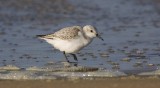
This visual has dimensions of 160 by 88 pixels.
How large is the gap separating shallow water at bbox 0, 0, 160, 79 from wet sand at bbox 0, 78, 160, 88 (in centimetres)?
50

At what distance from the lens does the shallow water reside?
37.3ft

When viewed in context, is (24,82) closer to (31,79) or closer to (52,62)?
(31,79)

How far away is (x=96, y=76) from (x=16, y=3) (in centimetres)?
1119

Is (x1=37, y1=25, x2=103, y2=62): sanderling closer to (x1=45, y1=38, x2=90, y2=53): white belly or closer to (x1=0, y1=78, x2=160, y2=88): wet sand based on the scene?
(x1=45, y1=38, x2=90, y2=53): white belly

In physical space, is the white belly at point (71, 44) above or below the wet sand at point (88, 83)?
above

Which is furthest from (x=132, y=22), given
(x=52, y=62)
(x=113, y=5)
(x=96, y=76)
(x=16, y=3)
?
(x=96, y=76)

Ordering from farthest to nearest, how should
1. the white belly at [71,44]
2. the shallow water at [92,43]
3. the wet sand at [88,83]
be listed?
the white belly at [71,44], the shallow water at [92,43], the wet sand at [88,83]

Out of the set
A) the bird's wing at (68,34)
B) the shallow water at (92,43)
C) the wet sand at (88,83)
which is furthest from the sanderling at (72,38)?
the wet sand at (88,83)

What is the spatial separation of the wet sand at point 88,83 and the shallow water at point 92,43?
501 mm

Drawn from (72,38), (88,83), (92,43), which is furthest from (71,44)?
(88,83)

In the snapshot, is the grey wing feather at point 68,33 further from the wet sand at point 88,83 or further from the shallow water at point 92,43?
the wet sand at point 88,83

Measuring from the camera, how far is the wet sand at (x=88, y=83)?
9.55 metres

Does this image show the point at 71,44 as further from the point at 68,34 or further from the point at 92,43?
the point at 92,43

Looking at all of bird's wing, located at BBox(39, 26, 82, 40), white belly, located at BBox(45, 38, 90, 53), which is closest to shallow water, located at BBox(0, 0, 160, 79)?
white belly, located at BBox(45, 38, 90, 53)
